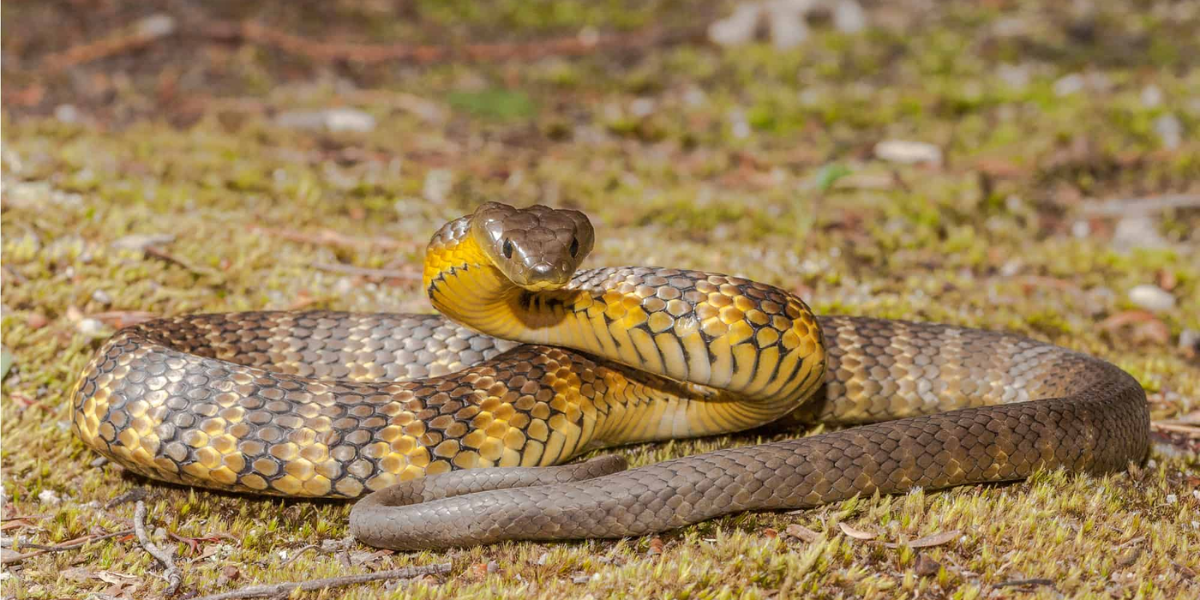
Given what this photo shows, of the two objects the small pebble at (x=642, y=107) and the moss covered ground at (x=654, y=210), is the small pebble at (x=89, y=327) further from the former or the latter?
the small pebble at (x=642, y=107)

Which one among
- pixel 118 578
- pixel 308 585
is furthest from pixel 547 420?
pixel 118 578

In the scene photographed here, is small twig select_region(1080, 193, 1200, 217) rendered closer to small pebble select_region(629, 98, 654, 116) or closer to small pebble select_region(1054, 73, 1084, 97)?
small pebble select_region(1054, 73, 1084, 97)

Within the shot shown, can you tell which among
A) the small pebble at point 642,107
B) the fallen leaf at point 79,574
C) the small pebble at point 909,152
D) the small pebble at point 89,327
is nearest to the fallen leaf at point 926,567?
the fallen leaf at point 79,574

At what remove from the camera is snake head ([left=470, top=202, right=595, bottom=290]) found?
12.8 feet

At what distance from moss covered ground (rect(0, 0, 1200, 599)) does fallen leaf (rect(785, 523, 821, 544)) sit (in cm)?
1

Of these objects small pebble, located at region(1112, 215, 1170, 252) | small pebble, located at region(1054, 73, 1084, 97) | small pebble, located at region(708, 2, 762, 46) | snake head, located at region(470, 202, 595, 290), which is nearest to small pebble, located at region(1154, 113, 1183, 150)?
small pebble, located at region(1054, 73, 1084, 97)

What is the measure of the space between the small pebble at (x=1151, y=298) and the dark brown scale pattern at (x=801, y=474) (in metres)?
2.35

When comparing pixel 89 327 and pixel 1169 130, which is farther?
pixel 1169 130

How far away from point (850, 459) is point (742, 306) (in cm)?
76

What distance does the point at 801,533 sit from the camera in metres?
3.93

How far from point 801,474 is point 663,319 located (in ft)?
2.72

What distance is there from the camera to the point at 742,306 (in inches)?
163

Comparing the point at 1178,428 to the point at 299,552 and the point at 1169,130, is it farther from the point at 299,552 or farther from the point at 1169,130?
the point at 1169,130

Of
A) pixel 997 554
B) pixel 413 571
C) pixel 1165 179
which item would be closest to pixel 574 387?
pixel 413 571
